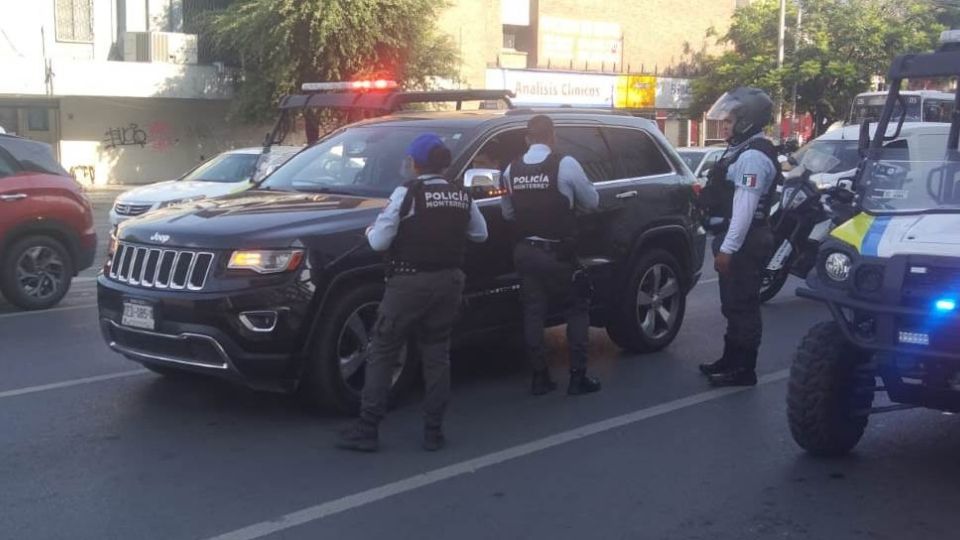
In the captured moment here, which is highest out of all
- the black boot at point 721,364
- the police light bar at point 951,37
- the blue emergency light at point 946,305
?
the police light bar at point 951,37

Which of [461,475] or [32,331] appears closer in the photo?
[461,475]

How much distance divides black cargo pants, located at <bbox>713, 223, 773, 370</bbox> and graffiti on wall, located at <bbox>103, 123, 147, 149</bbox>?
2672 centimetres

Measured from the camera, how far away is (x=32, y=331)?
9484mm

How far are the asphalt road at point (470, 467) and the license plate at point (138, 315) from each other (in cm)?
59

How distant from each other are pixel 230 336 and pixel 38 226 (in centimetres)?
517

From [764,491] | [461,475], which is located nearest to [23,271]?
[461,475]

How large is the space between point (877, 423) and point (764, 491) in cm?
167

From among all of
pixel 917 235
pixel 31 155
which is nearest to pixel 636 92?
pixel 31 155

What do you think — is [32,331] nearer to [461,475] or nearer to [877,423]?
[461,475]

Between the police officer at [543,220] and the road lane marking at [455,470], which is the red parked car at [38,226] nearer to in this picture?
the police officer at [543,220]

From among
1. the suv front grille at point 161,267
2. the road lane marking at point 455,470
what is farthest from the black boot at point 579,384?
the suv front grille at point 161,267

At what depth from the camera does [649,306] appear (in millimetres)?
8695

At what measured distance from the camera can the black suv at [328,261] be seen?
20.6 feet

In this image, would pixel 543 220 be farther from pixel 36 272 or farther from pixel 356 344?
pixel 36 272
